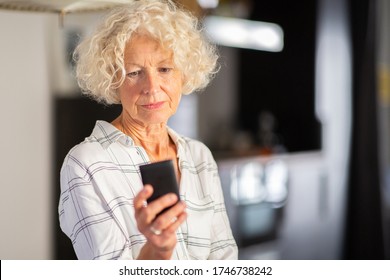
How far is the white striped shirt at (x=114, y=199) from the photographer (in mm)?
538

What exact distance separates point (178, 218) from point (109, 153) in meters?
0.11

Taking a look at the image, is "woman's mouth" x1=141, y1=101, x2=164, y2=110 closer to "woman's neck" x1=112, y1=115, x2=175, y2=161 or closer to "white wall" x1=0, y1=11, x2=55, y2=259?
"woman's neck" x1=112, y1=115, x2=175, y2=161

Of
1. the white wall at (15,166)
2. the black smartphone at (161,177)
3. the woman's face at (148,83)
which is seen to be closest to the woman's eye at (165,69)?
the woman's face at (148,83)

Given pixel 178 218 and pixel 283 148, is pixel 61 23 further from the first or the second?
pixel 283 148

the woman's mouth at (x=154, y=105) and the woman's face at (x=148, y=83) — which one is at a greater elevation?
the woman's face at (x=148, y=83)

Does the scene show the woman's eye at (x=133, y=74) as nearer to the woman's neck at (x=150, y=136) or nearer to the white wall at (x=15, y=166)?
the woman's neck at (x=150, y=136)

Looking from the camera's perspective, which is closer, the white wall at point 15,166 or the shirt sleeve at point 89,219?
the shirt sleeve at point 89,219

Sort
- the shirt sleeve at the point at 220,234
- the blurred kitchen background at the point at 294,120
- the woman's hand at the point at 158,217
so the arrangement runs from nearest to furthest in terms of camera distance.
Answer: the woman's hand at the point at 158,217
the shirt sleeve at the point at 220,234
the blurred kitchen background at the point at 294,120

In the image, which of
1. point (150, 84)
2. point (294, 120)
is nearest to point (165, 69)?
point (150, 84)

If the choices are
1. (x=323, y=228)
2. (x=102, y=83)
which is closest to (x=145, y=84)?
(x=102, y=83)

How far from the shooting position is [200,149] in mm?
634

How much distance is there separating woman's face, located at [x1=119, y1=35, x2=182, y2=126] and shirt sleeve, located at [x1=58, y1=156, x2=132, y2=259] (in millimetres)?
78

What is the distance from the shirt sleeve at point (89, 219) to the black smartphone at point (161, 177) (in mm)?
59

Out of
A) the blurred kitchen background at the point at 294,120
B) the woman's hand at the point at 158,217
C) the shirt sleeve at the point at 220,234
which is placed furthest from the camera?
the blurred kitchen background at the point at 294,120
